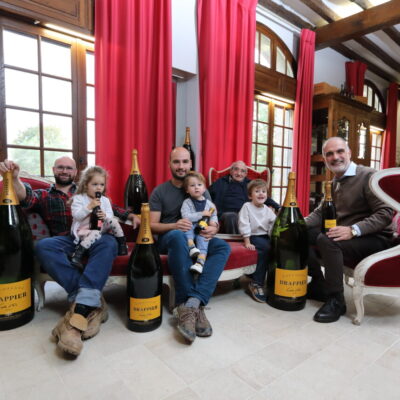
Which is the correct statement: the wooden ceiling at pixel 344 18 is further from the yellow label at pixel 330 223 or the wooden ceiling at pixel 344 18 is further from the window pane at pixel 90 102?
the yellow label at pixel 330 223

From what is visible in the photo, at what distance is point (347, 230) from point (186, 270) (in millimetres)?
952

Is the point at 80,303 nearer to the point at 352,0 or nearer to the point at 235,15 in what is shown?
the point at 235,15

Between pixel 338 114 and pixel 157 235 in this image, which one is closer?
pixel 157 235

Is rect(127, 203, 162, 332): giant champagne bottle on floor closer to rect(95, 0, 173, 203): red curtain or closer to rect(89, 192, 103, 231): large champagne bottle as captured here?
rect(89, 192, 103, 231): large champagne bottle

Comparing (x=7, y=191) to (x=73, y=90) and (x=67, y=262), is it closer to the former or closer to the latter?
(x=67, y=262)

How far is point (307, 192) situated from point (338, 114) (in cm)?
128

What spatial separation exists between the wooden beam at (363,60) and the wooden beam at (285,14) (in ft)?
3.14

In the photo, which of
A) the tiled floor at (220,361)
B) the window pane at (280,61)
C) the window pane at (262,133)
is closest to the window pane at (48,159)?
the tiled floor at (220,361)

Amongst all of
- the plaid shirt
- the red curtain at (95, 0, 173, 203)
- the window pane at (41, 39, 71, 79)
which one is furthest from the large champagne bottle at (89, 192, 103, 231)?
the window pane at (41, 39, 71, 79)

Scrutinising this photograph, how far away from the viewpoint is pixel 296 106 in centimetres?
435

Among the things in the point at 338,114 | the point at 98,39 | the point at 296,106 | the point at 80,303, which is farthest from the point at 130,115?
the point at 338,114

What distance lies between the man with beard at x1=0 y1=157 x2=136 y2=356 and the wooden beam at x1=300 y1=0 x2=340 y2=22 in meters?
3.86

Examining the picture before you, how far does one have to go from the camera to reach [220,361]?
126cm

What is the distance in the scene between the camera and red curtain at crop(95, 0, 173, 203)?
255cm
